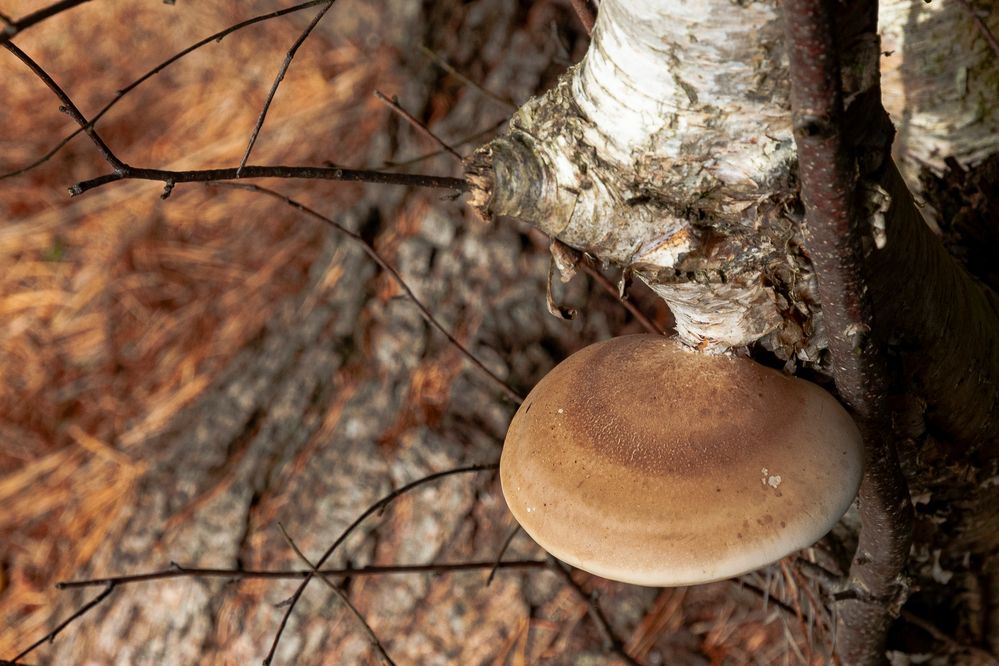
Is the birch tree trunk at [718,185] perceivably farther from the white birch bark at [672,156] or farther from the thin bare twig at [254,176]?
→ the thin bare twig at [254,176]

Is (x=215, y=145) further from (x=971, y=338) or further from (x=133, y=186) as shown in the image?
(x=971, y=338)

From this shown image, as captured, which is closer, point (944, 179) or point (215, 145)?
point (944, 179)

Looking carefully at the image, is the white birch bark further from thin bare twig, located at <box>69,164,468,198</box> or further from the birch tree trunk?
thin bare twig, located at <box>69,164,468,198</box>

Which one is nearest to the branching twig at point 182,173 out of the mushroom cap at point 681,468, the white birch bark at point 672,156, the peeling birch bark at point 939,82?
the white birch bark at point 672,156

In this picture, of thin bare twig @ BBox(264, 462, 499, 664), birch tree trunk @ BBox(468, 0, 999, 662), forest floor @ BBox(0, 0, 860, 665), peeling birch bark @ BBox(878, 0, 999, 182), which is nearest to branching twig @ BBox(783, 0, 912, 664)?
birch tree trunk @ BBox(468, 0, 999, 662)

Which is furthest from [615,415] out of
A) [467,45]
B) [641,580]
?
[467,45]
